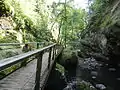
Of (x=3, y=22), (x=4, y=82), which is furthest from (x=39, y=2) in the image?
(x=4, y=82)

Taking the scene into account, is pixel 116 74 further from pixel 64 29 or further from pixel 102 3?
pixel 64 29

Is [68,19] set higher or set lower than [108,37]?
higher

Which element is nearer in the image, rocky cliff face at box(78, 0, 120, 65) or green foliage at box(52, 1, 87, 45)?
rocky cliff face at box(78, 0, 120, 65)

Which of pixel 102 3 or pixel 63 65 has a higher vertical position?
pixel 102 3

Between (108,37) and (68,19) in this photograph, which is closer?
(108,37)

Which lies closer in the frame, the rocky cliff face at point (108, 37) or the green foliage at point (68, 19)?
the rocky cliff face at point (108, 37)

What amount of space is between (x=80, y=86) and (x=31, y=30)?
273 inches

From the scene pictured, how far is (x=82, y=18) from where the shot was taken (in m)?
31.4

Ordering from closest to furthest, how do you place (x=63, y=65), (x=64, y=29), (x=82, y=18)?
(x=63, y=65) < (x=64, y=29) < (x=82, y=18)

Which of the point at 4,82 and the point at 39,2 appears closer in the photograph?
the point at 4,82

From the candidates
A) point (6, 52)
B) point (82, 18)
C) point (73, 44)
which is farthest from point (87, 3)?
point (6, 52)

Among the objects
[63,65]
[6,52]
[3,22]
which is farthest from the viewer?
[63,65]

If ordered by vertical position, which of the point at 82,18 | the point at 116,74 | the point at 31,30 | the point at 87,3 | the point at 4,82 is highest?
the point at 87,3

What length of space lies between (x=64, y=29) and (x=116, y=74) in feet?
50.6
